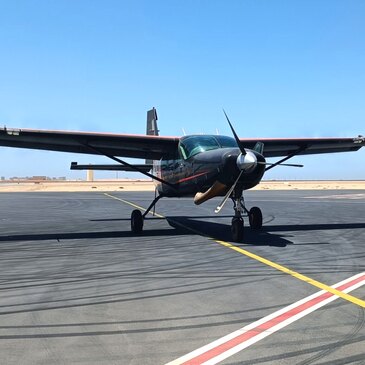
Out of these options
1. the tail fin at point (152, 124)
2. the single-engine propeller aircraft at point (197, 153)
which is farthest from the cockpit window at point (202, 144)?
the tail fin at point (152, 124)

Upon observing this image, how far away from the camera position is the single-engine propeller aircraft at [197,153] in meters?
10.9

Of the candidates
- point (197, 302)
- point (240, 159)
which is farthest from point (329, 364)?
point (240, 159)

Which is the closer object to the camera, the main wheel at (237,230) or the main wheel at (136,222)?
the main wheel at (237,230)

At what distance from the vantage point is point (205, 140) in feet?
42.6

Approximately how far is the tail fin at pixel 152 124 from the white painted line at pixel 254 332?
14.7m

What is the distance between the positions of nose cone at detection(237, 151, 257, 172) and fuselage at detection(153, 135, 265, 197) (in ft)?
0.47

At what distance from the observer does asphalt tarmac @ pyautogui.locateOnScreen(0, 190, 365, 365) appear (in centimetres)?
416

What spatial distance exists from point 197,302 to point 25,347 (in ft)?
7.62

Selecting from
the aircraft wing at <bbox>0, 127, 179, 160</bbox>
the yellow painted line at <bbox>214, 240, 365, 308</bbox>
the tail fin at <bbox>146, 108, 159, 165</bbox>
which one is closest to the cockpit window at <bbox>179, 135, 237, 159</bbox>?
the aircraft wing at <bbox>0, 127, 179, 160</bbox>

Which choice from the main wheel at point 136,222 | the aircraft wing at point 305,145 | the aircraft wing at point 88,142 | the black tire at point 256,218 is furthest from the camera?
the aircraft wing at point 305,145

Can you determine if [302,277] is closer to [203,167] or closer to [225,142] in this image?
[203,167]

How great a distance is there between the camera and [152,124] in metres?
20.5

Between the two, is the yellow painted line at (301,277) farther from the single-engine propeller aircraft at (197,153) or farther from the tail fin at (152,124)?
the tail fin at (152,124)

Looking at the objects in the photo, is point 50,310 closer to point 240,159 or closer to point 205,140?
point 240,159
